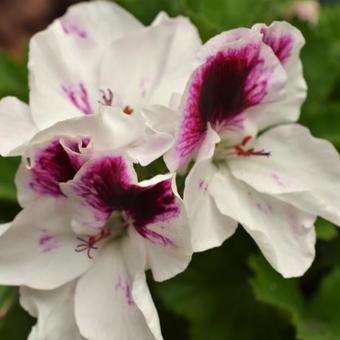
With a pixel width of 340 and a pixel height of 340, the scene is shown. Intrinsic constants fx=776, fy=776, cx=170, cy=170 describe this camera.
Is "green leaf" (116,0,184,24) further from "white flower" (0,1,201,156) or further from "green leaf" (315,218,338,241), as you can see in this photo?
"green leaf" (315,218,338,241)

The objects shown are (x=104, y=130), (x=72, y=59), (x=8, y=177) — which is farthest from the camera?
(x=8, y=177)

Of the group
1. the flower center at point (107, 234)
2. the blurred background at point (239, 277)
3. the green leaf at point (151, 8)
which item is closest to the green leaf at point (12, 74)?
the blurred background at point (239, 277)

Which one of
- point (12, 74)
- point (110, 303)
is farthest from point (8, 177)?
point (110, 303)

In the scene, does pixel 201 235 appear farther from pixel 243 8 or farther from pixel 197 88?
pixel 243 8

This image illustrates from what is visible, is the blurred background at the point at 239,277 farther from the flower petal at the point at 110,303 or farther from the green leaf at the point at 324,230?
the flower petal at the point at 110,303

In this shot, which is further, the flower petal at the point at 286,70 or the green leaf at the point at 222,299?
the green leaf at the point at 222,299

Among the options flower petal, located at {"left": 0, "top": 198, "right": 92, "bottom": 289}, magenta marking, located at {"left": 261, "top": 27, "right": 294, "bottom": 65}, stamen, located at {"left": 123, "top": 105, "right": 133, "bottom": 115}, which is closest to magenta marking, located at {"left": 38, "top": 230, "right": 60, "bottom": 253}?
flower petal, located at {"left": 0, "top": 198, "right": 92, "bottom": 289}

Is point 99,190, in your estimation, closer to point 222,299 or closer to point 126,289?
point 126,289
